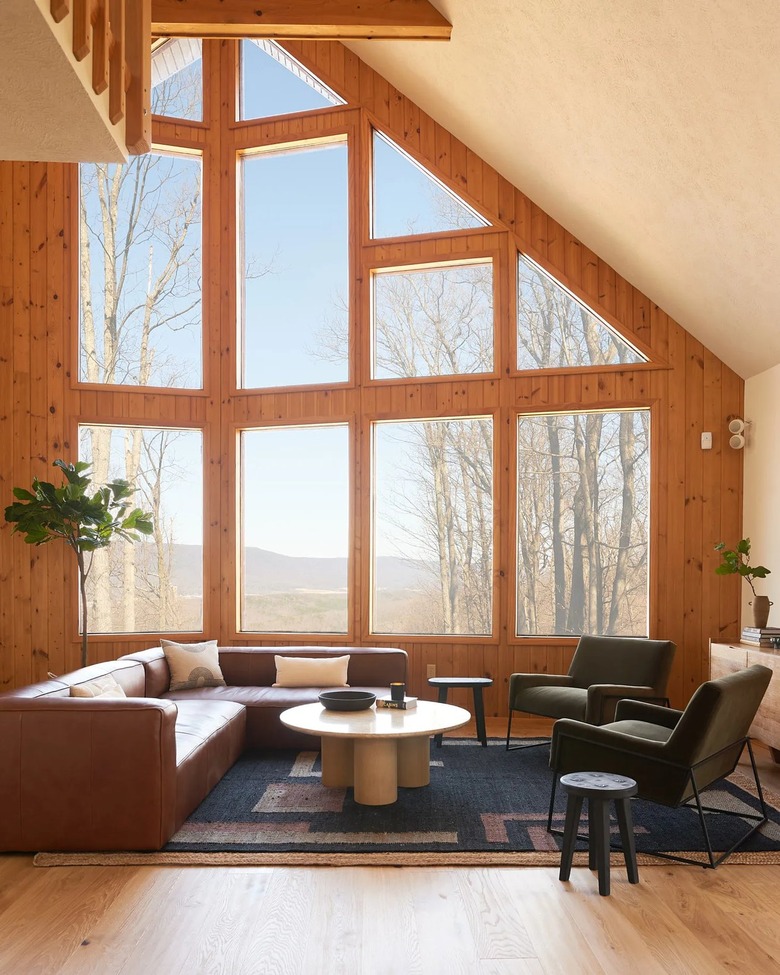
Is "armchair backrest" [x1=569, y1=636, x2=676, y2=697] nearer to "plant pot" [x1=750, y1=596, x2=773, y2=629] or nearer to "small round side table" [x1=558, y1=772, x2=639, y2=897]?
"plant pot" [x1=750, y1=596, x2=773, y2=629]

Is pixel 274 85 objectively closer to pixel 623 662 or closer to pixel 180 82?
pixel 180 82

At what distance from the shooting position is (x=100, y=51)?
255cm

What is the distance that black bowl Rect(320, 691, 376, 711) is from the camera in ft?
15.5

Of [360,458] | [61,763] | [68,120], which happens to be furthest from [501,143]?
[61,763]

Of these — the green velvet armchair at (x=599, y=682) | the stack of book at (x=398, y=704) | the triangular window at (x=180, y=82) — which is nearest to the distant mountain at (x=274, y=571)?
the green velvet armchair at (x=599, y=682)

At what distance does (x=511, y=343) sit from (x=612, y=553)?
1850mm

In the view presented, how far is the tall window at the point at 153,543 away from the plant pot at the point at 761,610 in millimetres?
4361

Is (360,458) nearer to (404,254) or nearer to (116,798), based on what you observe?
(404,254)

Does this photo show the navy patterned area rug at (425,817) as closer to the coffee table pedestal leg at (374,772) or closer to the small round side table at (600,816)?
the coffee table pedestal leg at (374,772)

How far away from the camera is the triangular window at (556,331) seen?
21.4 feet

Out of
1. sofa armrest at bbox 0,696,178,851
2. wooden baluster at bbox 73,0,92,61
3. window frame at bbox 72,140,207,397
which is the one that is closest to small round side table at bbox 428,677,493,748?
sofa armrest at bbox 0,696,178,851

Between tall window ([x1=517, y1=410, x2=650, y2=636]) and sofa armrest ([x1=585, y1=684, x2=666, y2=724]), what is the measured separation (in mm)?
1305

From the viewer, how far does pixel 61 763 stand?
3.65 m

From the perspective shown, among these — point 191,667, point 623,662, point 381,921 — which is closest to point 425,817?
point 381,921
